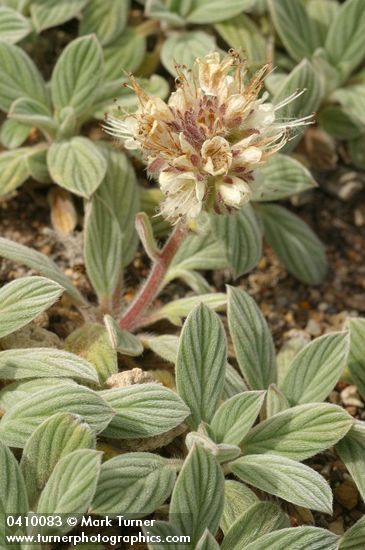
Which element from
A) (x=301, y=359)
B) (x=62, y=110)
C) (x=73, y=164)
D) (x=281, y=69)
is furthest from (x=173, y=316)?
(x=281, y=69)

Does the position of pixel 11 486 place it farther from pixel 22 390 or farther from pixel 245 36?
pixel 245 36

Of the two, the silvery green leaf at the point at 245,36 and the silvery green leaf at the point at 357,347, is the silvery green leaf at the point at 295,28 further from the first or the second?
the silvery green leaf at the point at 357,347

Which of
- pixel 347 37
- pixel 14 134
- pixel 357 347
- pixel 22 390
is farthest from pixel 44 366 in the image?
pixel 347 37

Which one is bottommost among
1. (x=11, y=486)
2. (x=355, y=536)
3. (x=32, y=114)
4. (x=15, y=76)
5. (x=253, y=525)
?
(x=355, y=536)

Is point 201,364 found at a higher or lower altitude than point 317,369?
higher

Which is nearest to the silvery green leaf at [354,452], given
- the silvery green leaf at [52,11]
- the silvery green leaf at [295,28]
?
the silvery green leaf at [295,28]

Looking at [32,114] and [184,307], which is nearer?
[184,307]

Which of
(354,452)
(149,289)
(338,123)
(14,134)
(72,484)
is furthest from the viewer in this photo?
(338,123)
